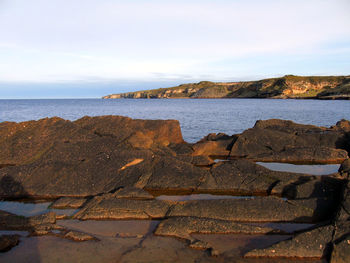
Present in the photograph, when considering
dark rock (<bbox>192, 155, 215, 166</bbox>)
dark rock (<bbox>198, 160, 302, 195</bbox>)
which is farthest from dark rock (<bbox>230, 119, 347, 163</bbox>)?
dark rock (<bbox>198, 160, 302, 195</bbox>)

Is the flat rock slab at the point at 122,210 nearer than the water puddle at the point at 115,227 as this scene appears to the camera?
No

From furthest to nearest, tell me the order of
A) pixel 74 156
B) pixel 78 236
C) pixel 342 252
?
pixel 74 156, pixel 78 236, pixel 342 252

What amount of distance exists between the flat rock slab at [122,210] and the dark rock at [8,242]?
1811 millimetres

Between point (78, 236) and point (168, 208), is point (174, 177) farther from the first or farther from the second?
point (78, 236)

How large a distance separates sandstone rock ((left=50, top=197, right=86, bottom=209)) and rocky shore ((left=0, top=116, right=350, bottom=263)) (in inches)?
1.3

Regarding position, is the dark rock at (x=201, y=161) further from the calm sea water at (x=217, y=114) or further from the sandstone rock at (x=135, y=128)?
the calm sea water at (x=217, y=114)

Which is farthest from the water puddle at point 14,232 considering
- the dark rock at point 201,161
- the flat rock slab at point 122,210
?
the dark rock at point 201,161

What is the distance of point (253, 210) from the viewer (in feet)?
29.0

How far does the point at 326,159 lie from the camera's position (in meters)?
16.3

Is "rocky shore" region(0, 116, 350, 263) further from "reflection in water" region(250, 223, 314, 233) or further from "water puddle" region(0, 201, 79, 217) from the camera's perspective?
"water puddle" region(0, 201, 79, 217)

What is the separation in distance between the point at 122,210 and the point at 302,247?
16.6 ft

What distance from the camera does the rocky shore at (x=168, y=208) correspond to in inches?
273

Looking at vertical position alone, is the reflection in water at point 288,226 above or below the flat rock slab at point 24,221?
below

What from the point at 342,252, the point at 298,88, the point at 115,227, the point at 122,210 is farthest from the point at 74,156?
the point at 298,88
